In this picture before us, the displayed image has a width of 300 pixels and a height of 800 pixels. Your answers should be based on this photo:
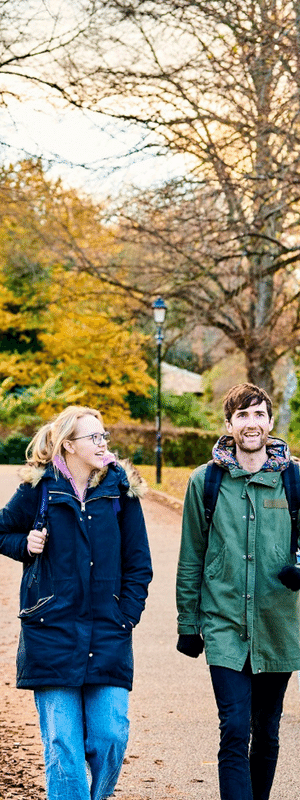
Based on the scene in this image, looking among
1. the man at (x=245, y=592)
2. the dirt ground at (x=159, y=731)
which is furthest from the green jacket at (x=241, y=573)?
the dirt ground at (x=159, y=731)

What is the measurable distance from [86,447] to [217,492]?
0.52m

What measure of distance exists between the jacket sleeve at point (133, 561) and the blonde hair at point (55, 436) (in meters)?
0.29

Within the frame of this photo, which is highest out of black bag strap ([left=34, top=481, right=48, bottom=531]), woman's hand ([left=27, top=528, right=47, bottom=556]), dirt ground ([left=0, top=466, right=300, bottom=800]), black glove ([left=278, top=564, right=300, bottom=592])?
black bag strap ([left=34, top=481, right=48, bottom=531])

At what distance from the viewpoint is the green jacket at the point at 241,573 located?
13.1 ft

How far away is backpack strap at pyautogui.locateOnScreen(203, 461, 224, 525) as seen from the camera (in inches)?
161

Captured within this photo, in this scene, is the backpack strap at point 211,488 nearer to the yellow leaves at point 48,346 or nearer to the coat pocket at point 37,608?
the coat pocket at point 37,608

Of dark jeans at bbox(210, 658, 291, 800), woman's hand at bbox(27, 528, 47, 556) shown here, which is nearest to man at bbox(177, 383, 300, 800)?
dark jeans at bbox(210, 658, 291, 800)

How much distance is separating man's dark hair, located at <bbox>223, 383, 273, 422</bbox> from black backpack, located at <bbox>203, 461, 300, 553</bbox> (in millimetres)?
217

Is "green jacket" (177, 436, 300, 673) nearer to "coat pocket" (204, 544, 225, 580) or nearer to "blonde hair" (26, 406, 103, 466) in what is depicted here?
"coat pocket" (204, 544, 225, 580)

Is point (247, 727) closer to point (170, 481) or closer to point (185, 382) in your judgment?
point (170, 481)

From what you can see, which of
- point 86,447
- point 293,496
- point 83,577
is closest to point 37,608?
point 83,577

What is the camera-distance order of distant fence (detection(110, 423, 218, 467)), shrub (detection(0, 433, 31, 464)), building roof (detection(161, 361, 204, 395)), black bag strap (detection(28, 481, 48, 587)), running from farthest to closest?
building roof (detection(161, 361, 204, 395))
shrub (detection(0, 433, 31, 464))
distant fence (detection(110, 423, 218, 467))
black bag strap (detection(28, 481, 48, 587))

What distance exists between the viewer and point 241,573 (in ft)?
13.1

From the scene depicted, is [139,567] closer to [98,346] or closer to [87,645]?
[87,645]
